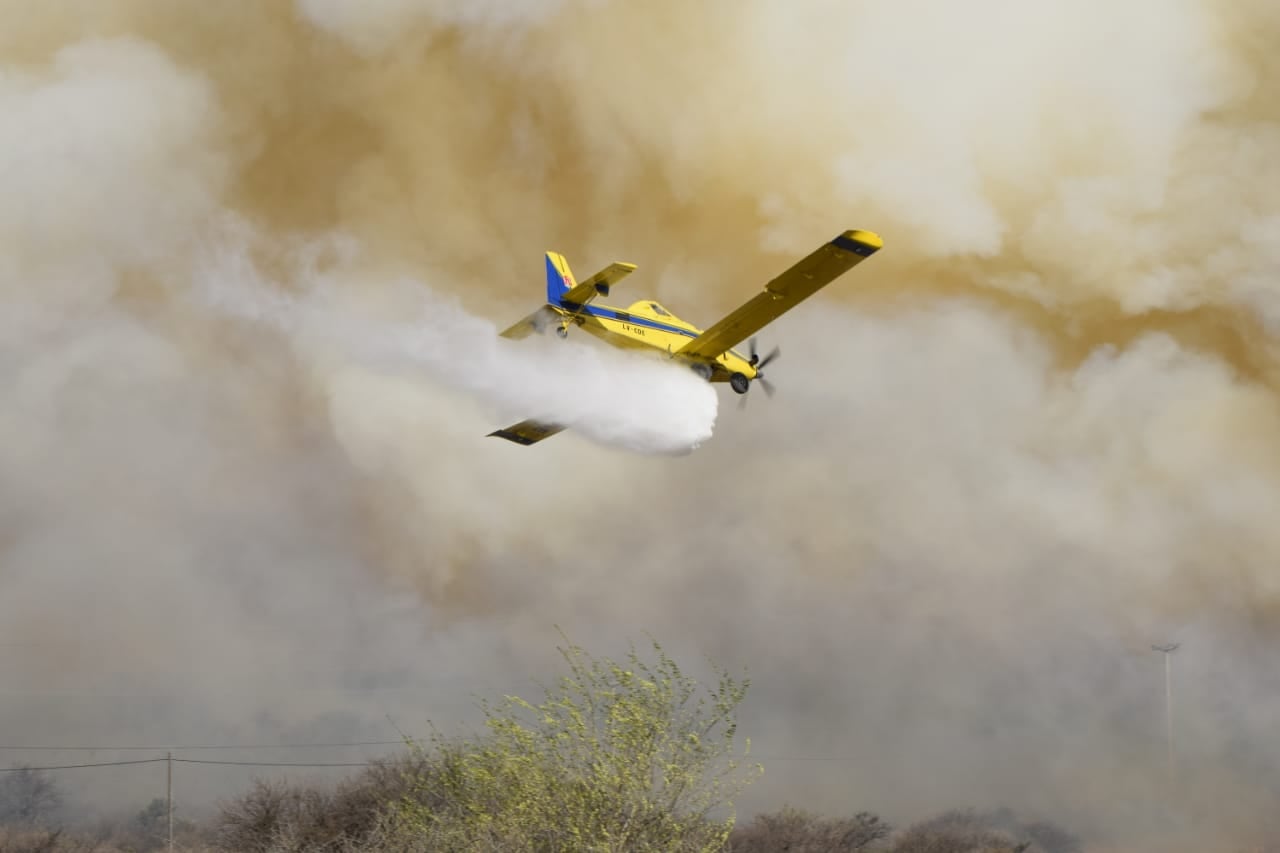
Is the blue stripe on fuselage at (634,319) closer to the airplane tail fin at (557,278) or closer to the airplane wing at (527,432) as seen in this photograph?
the airplane tail fin at (557,278)

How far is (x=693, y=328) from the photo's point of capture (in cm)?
4606

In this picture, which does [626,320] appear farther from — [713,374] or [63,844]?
[63,844]

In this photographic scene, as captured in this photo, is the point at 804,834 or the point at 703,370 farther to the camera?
the point at 804,834

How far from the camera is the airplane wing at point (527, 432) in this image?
1914 inches

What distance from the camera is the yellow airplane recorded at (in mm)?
41844

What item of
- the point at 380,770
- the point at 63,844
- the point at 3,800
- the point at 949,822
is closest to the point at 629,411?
the point at 380,770

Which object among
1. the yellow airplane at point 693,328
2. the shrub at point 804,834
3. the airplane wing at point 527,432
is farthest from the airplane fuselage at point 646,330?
the shrub at point 804,834

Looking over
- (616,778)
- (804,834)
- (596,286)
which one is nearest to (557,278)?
(596,286)

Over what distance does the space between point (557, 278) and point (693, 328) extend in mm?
4783

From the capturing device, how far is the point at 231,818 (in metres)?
54.2

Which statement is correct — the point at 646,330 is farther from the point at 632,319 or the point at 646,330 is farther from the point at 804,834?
the point at 804,834

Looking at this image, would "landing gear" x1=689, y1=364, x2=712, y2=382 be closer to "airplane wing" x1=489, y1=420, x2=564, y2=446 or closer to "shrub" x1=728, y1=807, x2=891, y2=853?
"airplane wing" x1=489, y1=420, x2=564, y2=446

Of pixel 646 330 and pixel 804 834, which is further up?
pixel 646 330

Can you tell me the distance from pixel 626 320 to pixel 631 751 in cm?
1828
